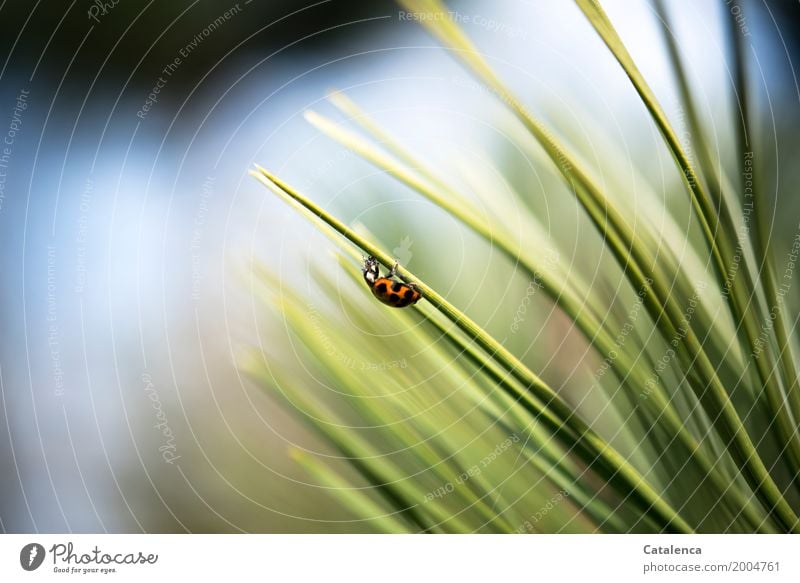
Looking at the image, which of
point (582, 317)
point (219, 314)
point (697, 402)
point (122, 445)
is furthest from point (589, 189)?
point (122, 445)

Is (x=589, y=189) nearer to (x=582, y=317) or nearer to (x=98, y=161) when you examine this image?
(x=582, y=317)
